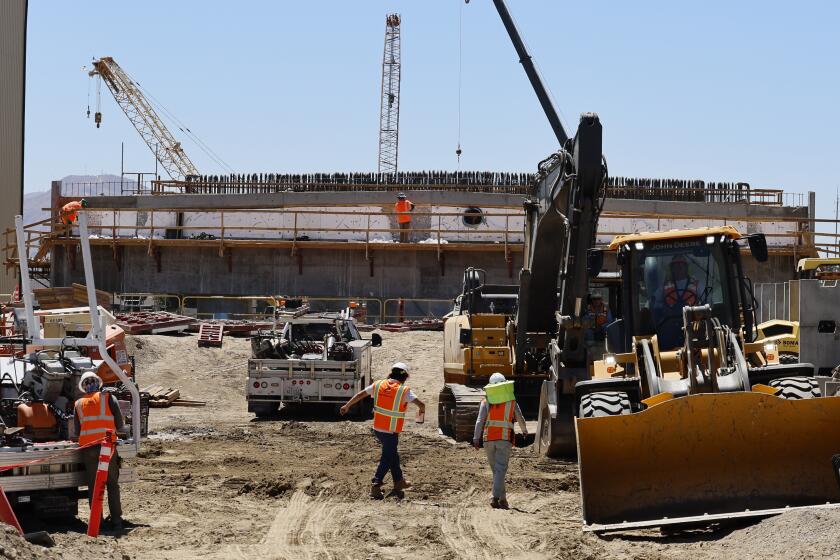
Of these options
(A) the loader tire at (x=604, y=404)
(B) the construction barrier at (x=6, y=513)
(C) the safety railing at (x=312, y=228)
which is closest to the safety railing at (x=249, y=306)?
(C) the safety railing at (x=312, y=228)

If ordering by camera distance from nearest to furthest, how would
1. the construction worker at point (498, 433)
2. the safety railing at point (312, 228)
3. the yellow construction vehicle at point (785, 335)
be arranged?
the construction worker at point (498, 433)
the yellow construction vehicle at point (785, 335)
the safety railing at point (312, 228)

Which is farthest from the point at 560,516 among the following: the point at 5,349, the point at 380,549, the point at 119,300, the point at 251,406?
the point at 119,300

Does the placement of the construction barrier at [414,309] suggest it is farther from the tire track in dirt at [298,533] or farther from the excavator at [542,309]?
the tire track in dirt at [298,533]

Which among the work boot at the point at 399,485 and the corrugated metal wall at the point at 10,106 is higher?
the corrugated metal wall at the point at 10,106

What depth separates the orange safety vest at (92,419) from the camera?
10.8 m

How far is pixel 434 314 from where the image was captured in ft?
122

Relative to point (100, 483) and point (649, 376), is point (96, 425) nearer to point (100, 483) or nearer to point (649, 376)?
point (100, 483)

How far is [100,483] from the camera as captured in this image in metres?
10.7

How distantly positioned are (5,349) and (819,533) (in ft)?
39.2

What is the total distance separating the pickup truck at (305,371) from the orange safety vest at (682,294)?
883 cm

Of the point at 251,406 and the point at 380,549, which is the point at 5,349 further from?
the point at 380,549

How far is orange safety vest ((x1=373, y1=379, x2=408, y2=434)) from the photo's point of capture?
12.7 meters

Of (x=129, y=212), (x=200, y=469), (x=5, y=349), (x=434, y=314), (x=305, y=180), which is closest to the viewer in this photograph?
(x=200, y=469)

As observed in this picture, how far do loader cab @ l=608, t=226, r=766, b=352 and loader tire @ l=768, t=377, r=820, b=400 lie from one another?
5.26 feet
